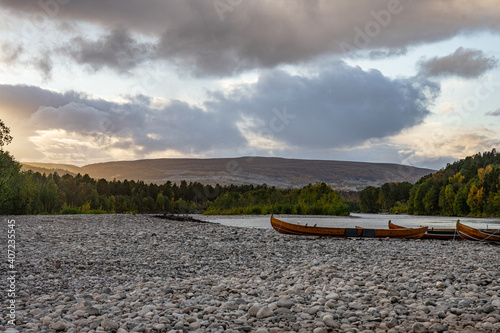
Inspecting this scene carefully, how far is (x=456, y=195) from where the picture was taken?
10012 centimetres

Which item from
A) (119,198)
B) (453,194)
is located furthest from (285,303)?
(453,194)

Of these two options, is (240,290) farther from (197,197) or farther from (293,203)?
(197,197)

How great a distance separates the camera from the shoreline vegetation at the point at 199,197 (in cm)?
3466

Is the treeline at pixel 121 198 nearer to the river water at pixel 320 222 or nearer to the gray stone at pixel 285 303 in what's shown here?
the river water at pixel 320 222

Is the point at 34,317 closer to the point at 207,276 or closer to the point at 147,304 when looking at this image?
the point at 147,304

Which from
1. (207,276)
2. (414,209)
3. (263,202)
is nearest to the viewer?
(207,276)

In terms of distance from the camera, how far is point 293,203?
246 ft

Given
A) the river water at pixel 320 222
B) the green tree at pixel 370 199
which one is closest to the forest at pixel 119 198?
the river water at pixel 320 222

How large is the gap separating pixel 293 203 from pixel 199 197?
3471 centimetres

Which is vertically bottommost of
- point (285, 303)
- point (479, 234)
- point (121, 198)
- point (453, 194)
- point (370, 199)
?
point (285, 303)

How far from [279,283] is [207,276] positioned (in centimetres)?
238

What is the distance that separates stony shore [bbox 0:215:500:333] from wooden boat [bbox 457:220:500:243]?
7.97 meters

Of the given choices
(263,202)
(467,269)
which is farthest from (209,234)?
(263,202)

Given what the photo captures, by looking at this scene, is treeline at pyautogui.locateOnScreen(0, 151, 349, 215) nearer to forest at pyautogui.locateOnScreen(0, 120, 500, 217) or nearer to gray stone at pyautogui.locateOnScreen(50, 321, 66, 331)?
forest at pyautogui.locateOnScreen(0, 120, 500, 217)
